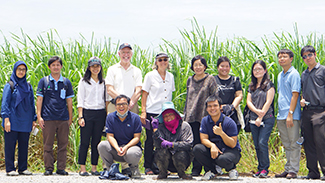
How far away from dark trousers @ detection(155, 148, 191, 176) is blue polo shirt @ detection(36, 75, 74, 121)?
5.34 feet

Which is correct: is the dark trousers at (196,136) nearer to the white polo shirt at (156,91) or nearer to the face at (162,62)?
the white polo shirt at (156,91)

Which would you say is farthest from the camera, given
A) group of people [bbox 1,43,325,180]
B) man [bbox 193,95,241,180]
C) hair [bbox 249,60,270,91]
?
hair [bbox 249,60,270,91]

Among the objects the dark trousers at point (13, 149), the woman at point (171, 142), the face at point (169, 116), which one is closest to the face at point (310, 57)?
the woman at point (171, 142)

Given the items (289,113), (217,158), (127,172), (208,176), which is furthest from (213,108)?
(127,172)

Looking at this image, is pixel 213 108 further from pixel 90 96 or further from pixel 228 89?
pixel 90 96

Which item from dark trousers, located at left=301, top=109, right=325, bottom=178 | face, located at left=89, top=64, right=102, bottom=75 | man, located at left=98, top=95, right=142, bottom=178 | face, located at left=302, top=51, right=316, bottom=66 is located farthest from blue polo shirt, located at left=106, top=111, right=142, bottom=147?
face, located at left=302, top=51, right=316, bottom=66

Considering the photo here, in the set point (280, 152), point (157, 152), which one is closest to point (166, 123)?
point (157, 152)

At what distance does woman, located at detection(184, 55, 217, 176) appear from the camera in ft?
17.5

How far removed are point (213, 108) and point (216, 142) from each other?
499 mm

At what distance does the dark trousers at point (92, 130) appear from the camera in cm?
558

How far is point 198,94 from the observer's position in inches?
211

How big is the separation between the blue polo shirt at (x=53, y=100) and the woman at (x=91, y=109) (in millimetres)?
289

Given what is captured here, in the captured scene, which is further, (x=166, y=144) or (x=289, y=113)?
(x=289, y=113)

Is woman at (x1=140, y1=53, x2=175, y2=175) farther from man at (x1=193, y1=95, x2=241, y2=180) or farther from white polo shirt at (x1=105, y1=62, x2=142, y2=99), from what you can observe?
man at (x1=193, y1=95, x2=241, y2=180)
